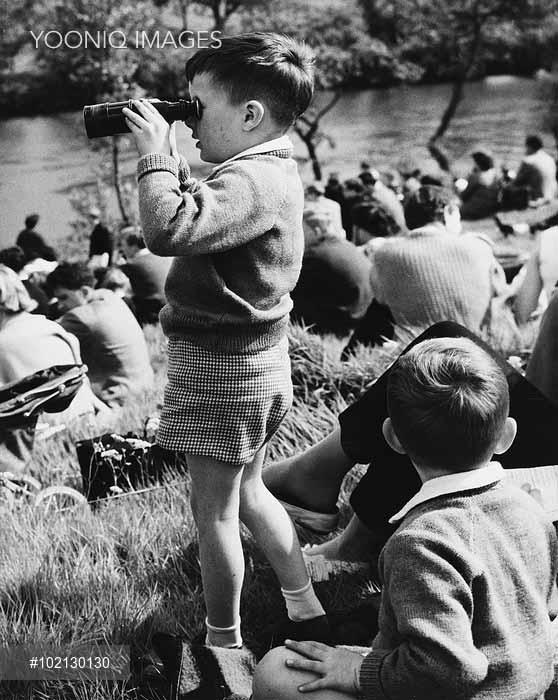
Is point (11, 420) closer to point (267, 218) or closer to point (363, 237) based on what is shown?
point (267, 218)

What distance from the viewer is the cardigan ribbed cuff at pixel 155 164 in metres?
1.83

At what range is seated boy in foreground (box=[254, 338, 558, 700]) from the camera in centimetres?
139

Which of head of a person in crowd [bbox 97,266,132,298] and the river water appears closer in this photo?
head of a person in crowd [bbox 97,266,132,298]

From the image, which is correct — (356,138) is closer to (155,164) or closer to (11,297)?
(11,297)

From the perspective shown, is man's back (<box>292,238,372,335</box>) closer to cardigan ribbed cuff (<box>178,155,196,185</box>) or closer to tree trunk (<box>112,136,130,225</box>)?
cardigan ribbed cuff (<box>178,155,196,185</box>)

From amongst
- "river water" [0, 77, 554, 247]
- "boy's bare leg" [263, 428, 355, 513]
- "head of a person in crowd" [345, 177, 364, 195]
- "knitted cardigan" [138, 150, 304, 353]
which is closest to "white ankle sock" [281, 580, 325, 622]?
"boy's bare leg" [263, 428, 355, 513]

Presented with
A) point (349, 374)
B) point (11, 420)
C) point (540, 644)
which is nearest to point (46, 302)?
point (11, 420)

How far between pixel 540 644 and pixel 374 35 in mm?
14099

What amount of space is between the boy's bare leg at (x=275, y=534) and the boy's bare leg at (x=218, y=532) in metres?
0.07

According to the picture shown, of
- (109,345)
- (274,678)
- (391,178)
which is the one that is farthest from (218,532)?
(391,178)

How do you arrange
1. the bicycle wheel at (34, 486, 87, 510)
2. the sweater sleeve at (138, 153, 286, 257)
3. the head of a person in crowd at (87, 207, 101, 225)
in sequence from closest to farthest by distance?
the sweater sleeve at (138, 153, 286, 257), the bicycle wheel at (34, 486, 87, 510), the head of a person in crowd at (87, 207, 101, 225)

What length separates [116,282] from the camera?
6.05 m

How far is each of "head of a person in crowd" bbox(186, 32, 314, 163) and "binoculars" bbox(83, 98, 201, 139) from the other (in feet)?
0.08

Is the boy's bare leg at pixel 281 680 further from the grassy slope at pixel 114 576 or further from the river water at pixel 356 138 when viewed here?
the river water at pixel 356 138
